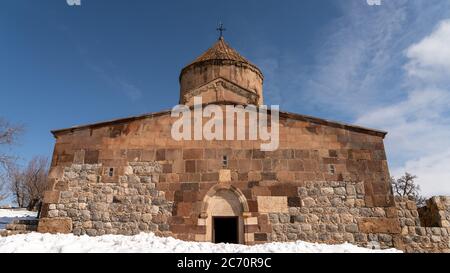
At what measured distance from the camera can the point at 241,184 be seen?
7328mm

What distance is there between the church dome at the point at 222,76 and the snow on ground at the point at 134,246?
562cm

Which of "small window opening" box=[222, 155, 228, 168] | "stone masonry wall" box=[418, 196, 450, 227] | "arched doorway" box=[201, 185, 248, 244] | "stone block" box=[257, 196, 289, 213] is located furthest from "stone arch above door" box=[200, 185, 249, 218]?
"stone masonry wall" box=[418, 196, 450, 227]

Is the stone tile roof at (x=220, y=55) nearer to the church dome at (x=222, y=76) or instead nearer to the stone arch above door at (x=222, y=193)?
the church dome at (x=222, y=76)

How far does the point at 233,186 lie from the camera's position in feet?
24.0

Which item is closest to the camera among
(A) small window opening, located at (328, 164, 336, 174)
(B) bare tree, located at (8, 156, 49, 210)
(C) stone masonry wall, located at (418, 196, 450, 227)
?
(C) stone masonry wall, located at (418, 196, 450, 227)

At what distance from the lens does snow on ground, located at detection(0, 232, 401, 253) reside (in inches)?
226

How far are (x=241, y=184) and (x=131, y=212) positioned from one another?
265 cm

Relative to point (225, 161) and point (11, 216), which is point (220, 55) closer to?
point (225, 161)

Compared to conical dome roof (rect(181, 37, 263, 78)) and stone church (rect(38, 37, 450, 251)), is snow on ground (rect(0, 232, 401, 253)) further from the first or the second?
conical dome roof (rect(181, 37, 263, 78))
